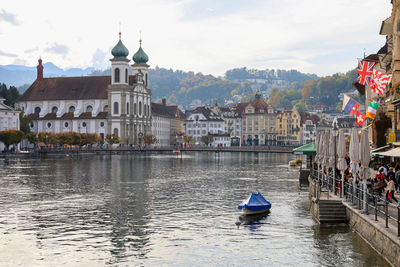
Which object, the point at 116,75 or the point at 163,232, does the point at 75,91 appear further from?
the point at 163,232

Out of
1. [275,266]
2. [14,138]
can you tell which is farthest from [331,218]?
[14,138]

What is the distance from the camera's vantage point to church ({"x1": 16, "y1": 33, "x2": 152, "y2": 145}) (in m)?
181

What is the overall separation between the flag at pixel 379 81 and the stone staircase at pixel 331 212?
34.4 feet

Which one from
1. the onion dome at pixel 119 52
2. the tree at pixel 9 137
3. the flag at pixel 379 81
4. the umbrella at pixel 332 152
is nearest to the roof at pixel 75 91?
the onion dome at pixel 119 52

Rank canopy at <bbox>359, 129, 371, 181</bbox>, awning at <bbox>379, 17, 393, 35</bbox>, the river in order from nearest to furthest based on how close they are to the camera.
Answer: the river
canopy at <bbox>359, 129, 371, 181</bbox>
awning at <bbox>379, 17, 393, 35</bbox>

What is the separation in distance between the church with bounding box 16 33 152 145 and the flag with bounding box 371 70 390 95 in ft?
461

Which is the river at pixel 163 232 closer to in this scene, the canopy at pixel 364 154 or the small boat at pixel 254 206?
the small boat at pixel 254 206

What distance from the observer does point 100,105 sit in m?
187

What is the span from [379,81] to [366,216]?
15.9m

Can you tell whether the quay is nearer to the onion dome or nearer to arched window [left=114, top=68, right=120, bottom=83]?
arched window [left=114, top=68, right=120, bottom=83]

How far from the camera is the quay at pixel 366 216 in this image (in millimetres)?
23094

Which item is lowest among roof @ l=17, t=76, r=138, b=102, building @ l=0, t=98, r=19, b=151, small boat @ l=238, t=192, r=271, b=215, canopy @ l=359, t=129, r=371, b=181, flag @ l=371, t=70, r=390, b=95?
small boat @ l=238, t=192, r=271, b=215

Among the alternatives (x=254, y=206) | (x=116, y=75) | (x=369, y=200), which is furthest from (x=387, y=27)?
(x=116, y=75)

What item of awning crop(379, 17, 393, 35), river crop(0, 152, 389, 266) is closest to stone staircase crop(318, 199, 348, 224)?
river crop(0, 152, 389, 266)
